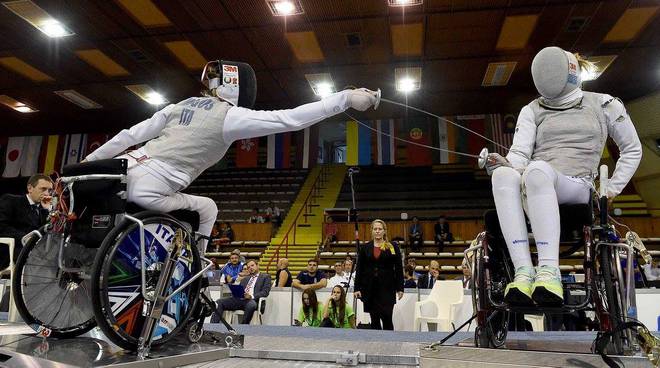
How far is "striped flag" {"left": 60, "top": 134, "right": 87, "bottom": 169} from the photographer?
40.0 feet

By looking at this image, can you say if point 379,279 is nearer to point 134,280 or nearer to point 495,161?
point 495,161

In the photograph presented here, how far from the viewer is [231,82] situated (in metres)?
2.27

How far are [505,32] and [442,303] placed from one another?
179 inches

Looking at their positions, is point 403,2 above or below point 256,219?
above

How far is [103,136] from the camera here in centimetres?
1245

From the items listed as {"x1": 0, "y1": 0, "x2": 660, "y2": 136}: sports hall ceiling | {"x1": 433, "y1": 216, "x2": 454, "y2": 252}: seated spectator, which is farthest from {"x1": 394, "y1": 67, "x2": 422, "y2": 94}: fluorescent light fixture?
{"x1": 433, "y1": 216, "x2": 454, "y2": 252}: seated spectator

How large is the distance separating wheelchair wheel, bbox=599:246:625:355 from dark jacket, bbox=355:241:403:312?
120 inches

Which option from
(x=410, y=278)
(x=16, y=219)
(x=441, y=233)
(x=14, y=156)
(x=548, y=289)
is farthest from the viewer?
(x=14, y=156)

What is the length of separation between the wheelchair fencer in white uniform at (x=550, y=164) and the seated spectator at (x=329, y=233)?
9433mm

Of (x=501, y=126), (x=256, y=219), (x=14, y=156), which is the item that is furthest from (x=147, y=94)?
(x=501, y=126)

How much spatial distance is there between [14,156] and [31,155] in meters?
0.57

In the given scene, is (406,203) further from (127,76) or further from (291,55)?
(127,76)

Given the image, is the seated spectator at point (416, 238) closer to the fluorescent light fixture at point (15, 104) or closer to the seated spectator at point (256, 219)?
the seated spectator at point (256, 219)

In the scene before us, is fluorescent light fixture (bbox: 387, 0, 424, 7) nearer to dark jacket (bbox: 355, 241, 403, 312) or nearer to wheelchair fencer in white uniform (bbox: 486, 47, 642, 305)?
dark jacket (bbox: 355, 241, 403, 312)
